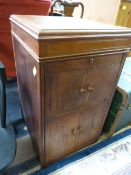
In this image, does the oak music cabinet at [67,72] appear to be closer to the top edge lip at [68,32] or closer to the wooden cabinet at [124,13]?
the top edge lip at [68,32]

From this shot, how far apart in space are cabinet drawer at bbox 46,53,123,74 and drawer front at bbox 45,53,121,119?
20 mm

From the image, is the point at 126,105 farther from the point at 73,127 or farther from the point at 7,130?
the point at 7,130

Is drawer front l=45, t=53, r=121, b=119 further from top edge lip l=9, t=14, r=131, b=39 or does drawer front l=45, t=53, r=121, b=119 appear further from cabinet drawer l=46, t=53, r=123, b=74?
top edge lip l=9, t=14, r=131, b=39

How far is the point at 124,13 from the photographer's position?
2490 mm

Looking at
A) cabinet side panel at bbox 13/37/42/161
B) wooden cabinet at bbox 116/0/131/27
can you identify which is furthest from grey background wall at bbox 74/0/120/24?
cabinet side panel at bbox 13/37/42/161

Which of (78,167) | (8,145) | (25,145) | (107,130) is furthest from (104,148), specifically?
(8,145)

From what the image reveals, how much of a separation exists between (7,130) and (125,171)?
2.87 ft

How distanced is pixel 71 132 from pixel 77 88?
1.12 ft

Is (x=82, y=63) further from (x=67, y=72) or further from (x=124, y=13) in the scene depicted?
(x=124, y=13)

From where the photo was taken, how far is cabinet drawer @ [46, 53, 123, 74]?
2.21 feet

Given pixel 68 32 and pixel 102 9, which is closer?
pixel 68 32

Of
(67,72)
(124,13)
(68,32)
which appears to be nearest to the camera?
(68,32)

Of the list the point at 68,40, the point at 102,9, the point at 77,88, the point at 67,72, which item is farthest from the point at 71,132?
the point at 102,9

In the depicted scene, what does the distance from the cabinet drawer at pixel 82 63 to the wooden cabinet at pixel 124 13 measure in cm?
197
